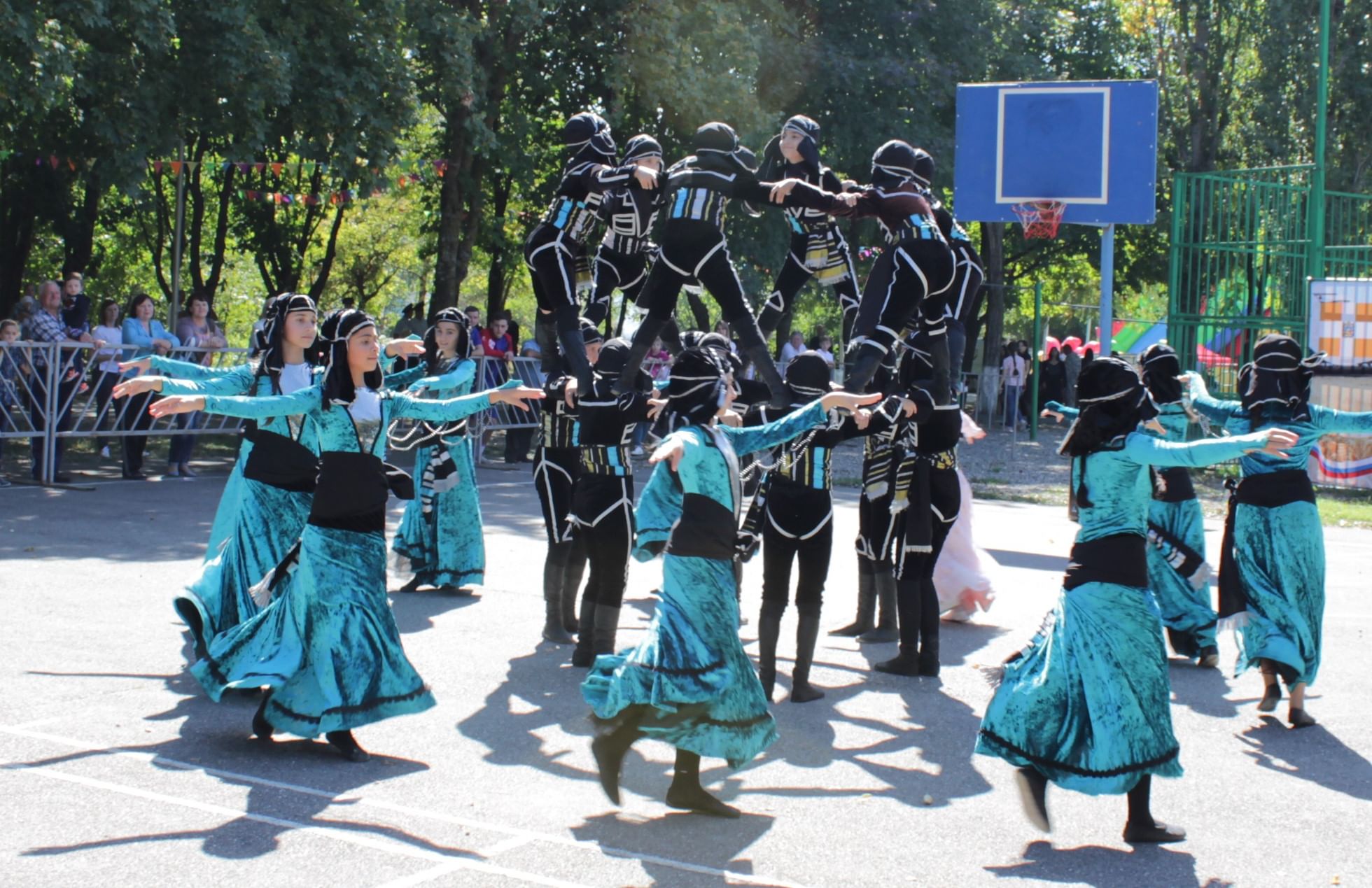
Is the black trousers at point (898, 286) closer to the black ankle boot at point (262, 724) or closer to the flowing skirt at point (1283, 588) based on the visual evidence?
the flowing skirt at point (1283, 588)

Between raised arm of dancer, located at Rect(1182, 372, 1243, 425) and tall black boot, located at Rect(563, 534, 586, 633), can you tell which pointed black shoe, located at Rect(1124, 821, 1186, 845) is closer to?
raised arm of dancer, located at Rect(1182, 372, 1243, 425)

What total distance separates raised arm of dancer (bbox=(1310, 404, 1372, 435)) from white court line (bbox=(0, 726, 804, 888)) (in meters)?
3.61

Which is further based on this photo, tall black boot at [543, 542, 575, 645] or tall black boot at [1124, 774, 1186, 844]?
tall black boot at [543, 542, 575, 645]

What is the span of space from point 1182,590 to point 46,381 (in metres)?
11.6

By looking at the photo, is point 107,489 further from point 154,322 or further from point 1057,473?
point 1057,473

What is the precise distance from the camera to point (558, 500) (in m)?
Result: 8.44

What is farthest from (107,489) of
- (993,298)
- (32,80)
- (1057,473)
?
(993,298)

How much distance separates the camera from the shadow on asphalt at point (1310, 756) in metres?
6.04

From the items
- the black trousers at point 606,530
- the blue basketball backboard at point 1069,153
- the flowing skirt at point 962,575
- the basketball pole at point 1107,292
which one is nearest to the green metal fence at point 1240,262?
the blue basketball backboard at point 1069,153

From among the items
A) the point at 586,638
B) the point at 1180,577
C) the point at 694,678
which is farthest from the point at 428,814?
the point at 1180,577

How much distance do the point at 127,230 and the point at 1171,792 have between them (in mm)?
36857

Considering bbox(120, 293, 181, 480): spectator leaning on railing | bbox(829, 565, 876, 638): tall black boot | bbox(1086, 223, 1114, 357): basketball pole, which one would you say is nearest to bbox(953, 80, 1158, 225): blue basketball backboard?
bbox(1086, 223, 1114, 357): basketball pole

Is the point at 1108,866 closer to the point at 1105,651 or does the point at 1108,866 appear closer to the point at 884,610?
the point at 1105,651

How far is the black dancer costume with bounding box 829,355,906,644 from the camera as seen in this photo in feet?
26.7
